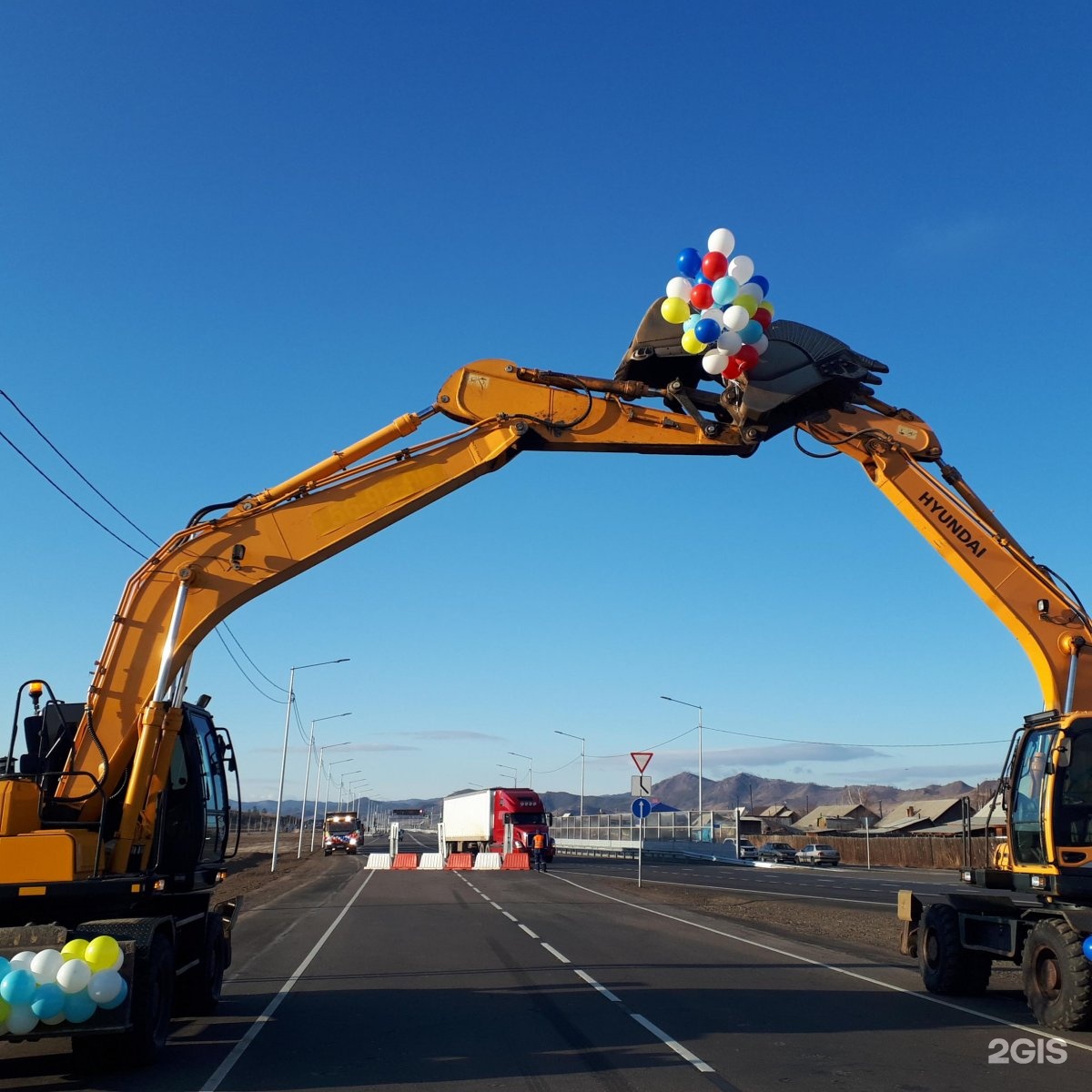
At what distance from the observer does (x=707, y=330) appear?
38.8ft

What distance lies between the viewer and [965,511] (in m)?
13.5

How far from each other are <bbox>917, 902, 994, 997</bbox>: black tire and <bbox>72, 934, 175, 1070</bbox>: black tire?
9126mm

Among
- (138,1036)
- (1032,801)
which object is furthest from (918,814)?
(138,1036)

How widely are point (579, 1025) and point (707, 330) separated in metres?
7.19

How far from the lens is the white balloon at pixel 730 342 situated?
469 inches

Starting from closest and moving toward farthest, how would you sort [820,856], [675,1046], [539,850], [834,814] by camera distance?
[675,1046] → [539,850] → [820,856] → [834,814]

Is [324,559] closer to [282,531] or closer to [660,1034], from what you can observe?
[282,531]

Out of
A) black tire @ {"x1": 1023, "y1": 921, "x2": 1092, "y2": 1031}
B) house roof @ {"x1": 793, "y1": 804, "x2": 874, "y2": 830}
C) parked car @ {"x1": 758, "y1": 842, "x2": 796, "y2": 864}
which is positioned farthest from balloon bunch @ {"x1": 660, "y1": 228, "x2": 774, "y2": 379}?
house roof @ {"x1": 793, "y1": 804, "x2": 874, "y2": 830}

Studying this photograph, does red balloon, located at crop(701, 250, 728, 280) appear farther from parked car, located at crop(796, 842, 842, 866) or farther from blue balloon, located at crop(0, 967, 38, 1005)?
parked car, located at crop(796, 842, 842, 866)

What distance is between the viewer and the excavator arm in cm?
1069

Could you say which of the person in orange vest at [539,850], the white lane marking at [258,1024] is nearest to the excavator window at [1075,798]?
the white lane marking at [258,1024]

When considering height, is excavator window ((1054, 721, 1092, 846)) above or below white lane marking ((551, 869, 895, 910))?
above

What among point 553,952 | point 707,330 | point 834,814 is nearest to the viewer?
point 707,330

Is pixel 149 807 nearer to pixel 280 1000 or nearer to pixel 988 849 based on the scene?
pixel 280 1000
